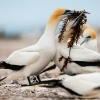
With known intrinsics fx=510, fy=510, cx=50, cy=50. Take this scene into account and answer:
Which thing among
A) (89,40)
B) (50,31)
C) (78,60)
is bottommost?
(89,40)

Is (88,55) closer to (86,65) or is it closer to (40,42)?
(86,65)

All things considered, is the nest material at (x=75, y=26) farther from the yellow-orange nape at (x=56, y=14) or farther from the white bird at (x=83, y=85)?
the white bird at (x=83, y=85)

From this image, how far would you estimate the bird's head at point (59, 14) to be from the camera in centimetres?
1041

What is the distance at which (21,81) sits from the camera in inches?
460

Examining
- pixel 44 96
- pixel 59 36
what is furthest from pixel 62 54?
pixel 44 96

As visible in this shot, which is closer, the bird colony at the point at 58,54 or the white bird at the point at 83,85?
the white bird at the point at 83,85

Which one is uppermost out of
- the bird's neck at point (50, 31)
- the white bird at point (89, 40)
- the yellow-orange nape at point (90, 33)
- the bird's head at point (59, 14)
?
the bird's head at point (59, 14)

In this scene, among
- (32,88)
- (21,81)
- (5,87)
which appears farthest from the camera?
(21,81)

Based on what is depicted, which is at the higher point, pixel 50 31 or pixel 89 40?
pixel 50 31

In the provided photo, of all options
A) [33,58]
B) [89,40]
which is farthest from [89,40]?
[33,58]

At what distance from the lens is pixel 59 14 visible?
1046 cm

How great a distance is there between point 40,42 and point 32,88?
3.56ft

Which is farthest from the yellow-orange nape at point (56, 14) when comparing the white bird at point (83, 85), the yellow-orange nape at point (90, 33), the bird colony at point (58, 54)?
the yellow-orange nape at point (90, 33)

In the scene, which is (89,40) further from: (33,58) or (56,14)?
(33,58)
